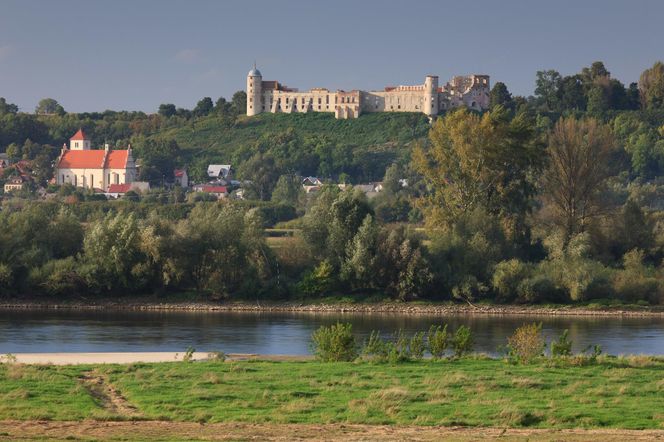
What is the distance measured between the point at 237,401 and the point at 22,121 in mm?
131731

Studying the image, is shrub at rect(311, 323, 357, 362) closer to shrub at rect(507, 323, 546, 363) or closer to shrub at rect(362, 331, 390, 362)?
shrub at rect(362, 331, 390, 362)

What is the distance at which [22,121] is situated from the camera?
14775 cm

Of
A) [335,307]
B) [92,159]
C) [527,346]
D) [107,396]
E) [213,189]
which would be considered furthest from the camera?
[92,159]

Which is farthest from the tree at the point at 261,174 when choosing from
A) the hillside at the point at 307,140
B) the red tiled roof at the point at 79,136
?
the red tiled roof at the point at 79,136

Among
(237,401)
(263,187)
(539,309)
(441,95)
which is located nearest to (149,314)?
(539,309)

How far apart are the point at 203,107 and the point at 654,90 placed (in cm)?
5810

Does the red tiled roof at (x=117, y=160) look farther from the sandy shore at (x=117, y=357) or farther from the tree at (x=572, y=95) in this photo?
the sandy shore at (x=117, y=357)

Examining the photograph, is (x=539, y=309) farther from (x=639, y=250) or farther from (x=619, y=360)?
(x=619, y=360)

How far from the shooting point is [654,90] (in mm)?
129625

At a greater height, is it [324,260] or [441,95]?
[441,95]

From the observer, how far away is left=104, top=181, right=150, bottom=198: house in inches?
4663

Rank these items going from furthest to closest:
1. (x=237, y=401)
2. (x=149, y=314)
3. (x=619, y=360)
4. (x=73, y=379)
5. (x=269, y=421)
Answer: (x=149, y=314) → (x=619, y=360) → (x=73, y=379) → (x=237, y=401) → (x=269, y=421)

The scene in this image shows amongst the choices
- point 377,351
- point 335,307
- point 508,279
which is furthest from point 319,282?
point 377,351

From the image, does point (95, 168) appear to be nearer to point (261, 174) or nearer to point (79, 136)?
point (79, 136)
